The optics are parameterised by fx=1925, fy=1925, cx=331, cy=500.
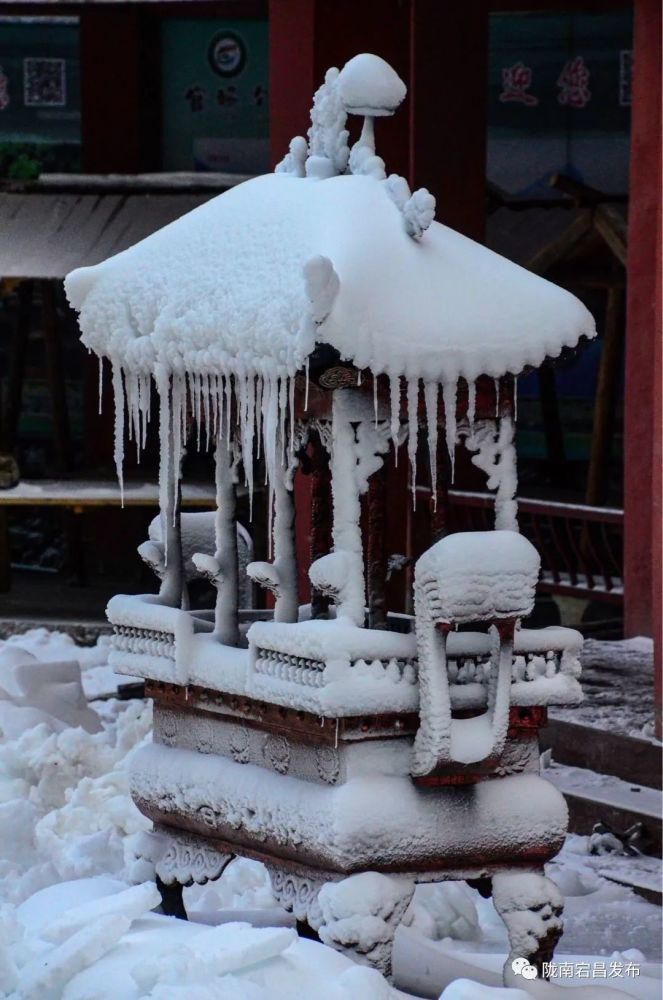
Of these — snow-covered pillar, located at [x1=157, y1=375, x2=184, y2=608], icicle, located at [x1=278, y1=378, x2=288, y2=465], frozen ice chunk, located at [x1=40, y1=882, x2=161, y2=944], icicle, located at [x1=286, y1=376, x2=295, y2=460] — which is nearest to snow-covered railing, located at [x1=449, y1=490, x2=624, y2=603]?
snow-covered pillar, located at [x1=157, y1=375, x2=184, y2=608]

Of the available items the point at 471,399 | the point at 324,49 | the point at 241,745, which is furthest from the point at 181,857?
the point at 324,49

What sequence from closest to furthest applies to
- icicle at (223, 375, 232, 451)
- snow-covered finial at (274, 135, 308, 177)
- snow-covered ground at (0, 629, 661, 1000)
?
snow-covered ground at (0, 629, 661, 1000), icicle at (223, 375, 232, 451), snow-covered finial at (274, 135, 308, 177)

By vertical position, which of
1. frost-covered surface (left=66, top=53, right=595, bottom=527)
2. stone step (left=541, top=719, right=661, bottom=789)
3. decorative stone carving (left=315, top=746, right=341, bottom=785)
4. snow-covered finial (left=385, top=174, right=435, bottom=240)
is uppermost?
snow-covered finial (left=385, top=174, right=435, bottom=240)

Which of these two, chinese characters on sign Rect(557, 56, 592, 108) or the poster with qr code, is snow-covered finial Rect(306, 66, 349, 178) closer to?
chinese characters on sign Rect(557, 56, 592, 108)

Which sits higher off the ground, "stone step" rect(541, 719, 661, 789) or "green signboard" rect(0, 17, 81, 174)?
"green signboard" rect(0, 17, 81, 174)

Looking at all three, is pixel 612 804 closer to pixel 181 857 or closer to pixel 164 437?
pixel 181 857

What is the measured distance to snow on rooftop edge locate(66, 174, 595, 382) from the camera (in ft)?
22.4

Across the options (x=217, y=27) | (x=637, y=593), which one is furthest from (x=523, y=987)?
(x=217, y=27)

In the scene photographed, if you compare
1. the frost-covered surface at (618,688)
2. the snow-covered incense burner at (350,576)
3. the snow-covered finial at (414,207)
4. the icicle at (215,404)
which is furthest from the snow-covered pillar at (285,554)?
the frost-covered surface at (618,688)

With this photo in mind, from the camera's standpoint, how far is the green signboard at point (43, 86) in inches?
684

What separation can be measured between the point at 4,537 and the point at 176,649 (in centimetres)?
824

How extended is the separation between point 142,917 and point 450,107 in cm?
746

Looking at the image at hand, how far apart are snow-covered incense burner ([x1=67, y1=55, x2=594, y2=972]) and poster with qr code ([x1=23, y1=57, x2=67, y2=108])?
33.1 feet

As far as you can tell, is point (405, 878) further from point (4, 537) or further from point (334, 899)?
point (4, 537)
